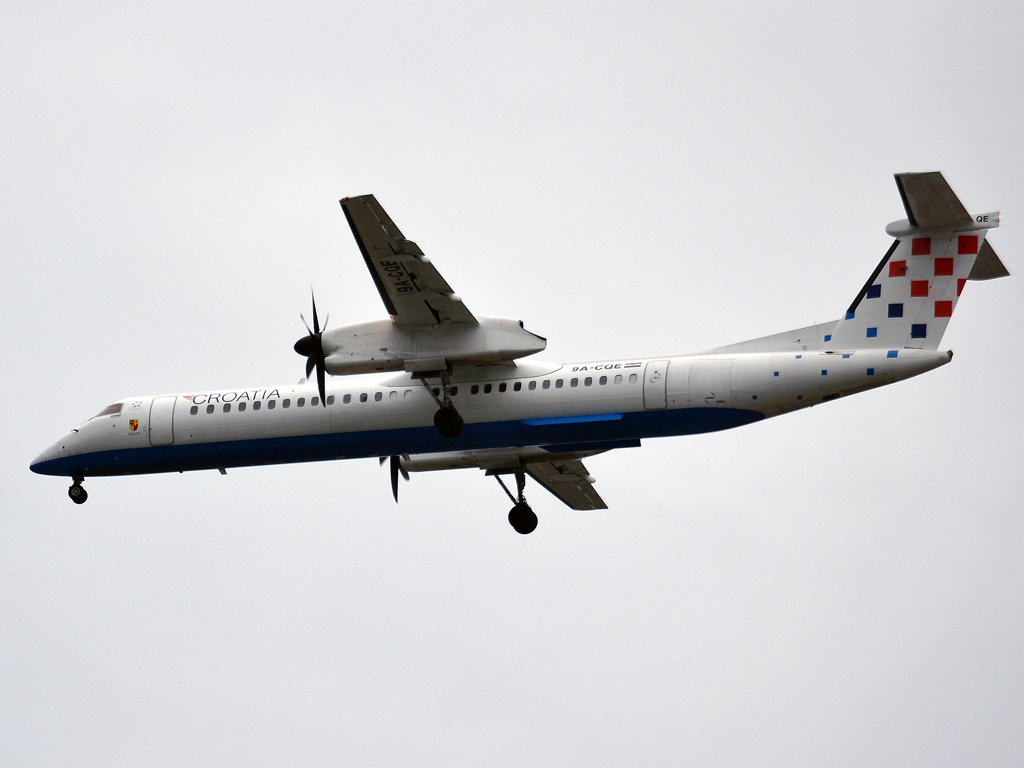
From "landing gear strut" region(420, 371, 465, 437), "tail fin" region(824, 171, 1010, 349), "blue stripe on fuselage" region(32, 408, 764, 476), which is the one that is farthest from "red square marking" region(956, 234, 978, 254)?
"landing gear strut" region(420, 371, 465, 437)

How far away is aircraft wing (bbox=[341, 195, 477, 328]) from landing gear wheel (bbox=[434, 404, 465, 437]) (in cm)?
177

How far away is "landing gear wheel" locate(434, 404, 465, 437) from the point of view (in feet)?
90.9

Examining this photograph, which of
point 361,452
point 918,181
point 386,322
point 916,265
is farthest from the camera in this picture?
point 361,452

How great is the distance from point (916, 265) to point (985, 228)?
4.94ft

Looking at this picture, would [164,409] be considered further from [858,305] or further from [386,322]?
[858,305]

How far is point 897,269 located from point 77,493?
732 inches

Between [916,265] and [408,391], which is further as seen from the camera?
[408,391]

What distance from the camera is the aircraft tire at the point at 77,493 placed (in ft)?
104

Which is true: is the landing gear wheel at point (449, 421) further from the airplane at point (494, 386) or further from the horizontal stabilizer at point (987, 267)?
the horizontal stabilizer at point (987, 267)

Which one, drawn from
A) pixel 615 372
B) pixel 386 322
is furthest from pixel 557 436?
pixel 386 322

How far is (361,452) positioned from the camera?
2925cm

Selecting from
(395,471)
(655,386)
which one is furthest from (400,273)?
(395,471)

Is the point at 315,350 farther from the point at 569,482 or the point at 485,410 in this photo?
the point at 569,482

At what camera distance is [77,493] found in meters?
31.6
